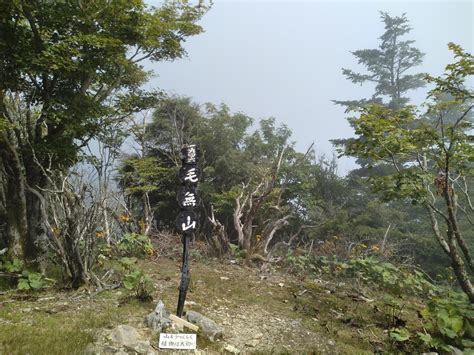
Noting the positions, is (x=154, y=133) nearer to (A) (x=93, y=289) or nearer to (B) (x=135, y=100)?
(B) (x=135, y=100)

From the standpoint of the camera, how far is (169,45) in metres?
8.62

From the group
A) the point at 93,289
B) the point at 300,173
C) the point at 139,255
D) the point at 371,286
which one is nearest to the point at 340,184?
the point at 300,173

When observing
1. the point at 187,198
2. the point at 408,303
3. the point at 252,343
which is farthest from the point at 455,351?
the point at 187,198

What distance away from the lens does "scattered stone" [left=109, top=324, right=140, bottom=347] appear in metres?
3.77

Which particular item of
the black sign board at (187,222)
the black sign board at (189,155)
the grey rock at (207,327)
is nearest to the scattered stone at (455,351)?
the grey rock at (207,327)

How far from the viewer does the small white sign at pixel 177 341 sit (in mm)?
3871

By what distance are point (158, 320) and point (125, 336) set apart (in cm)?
57

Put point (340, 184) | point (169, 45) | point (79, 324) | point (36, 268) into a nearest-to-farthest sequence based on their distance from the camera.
Result: point (79, 324), point (36, 268), point (169, 45), point (340, 184)

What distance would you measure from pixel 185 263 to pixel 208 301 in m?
1.35

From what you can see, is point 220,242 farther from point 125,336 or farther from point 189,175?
point 125,336

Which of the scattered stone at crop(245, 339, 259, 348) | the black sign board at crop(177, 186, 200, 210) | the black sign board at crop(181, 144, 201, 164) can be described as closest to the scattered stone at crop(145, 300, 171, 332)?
the scattered stone at crop(245, 339, 259, 348)

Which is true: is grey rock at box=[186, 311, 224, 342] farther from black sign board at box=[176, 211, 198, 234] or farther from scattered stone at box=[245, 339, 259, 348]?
black sign board at box=[176, 211, 198, 234]

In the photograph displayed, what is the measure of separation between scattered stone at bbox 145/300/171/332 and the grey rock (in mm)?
379

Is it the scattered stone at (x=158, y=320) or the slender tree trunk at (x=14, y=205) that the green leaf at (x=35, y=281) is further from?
the scattered stone at (x=158, y=320)
